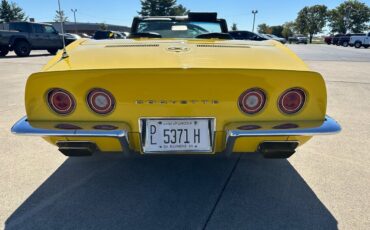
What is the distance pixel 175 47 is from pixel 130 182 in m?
1.17

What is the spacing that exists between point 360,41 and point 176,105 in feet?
116

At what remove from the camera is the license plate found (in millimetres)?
1847

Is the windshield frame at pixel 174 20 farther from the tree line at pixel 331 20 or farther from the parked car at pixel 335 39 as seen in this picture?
the tree line at pixel 331 20

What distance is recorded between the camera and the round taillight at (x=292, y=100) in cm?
187

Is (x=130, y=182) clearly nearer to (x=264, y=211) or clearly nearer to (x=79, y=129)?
(x=79, y=129)

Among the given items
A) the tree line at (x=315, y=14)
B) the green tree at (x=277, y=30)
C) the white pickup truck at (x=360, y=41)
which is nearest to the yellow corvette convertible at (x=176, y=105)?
the white pickup truck at (x=360, y=41)

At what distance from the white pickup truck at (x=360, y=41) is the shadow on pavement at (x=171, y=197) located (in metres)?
34.0

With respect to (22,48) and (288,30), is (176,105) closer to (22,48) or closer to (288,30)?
(22,48)

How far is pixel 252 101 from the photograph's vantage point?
187 cm

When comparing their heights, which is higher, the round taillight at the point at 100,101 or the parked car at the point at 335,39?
the parked car at the point at 335,39

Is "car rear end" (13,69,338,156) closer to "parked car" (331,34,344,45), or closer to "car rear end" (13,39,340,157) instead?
"car rear end" (13,39,340,157)

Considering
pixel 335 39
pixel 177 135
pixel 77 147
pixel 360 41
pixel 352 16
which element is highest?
pixel 352 16

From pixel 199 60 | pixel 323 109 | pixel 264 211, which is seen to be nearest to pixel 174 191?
pixel 264 211

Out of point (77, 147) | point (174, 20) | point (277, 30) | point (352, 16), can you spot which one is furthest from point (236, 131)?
point (277, 30)
